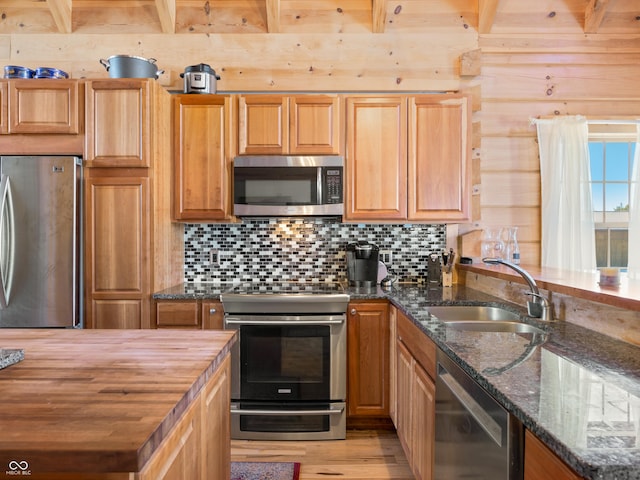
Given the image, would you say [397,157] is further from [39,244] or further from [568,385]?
[39,244]

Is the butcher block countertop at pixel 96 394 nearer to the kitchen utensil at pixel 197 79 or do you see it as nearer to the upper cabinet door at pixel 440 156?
the upper cabinet door at pixel 440 156

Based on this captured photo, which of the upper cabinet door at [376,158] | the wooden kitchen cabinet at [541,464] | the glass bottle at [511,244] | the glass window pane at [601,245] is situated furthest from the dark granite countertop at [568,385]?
the glass window pane at [601,245]

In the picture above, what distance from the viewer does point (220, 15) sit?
3316mm

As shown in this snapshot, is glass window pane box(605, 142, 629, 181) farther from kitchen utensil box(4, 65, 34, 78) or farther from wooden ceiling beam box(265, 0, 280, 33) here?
kitchen utensil box(4, 65, 34, 78)

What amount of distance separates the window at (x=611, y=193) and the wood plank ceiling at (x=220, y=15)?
0.93 m

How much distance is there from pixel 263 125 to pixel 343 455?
223cm

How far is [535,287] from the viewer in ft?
6.20

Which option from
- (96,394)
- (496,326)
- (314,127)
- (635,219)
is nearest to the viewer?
(96,394)

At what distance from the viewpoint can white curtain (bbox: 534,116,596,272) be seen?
126 inches

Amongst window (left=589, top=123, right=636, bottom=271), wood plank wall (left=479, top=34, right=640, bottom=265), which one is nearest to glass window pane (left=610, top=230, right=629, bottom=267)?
window (left=589, top=123, right=636, bottom=271)

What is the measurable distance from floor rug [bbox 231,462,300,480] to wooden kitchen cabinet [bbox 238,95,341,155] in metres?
2.00

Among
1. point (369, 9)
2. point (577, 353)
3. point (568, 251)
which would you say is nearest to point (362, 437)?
point (577, 353)

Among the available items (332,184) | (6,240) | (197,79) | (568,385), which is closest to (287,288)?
(332,184)

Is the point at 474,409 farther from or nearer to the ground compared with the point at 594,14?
nearer to the ground
